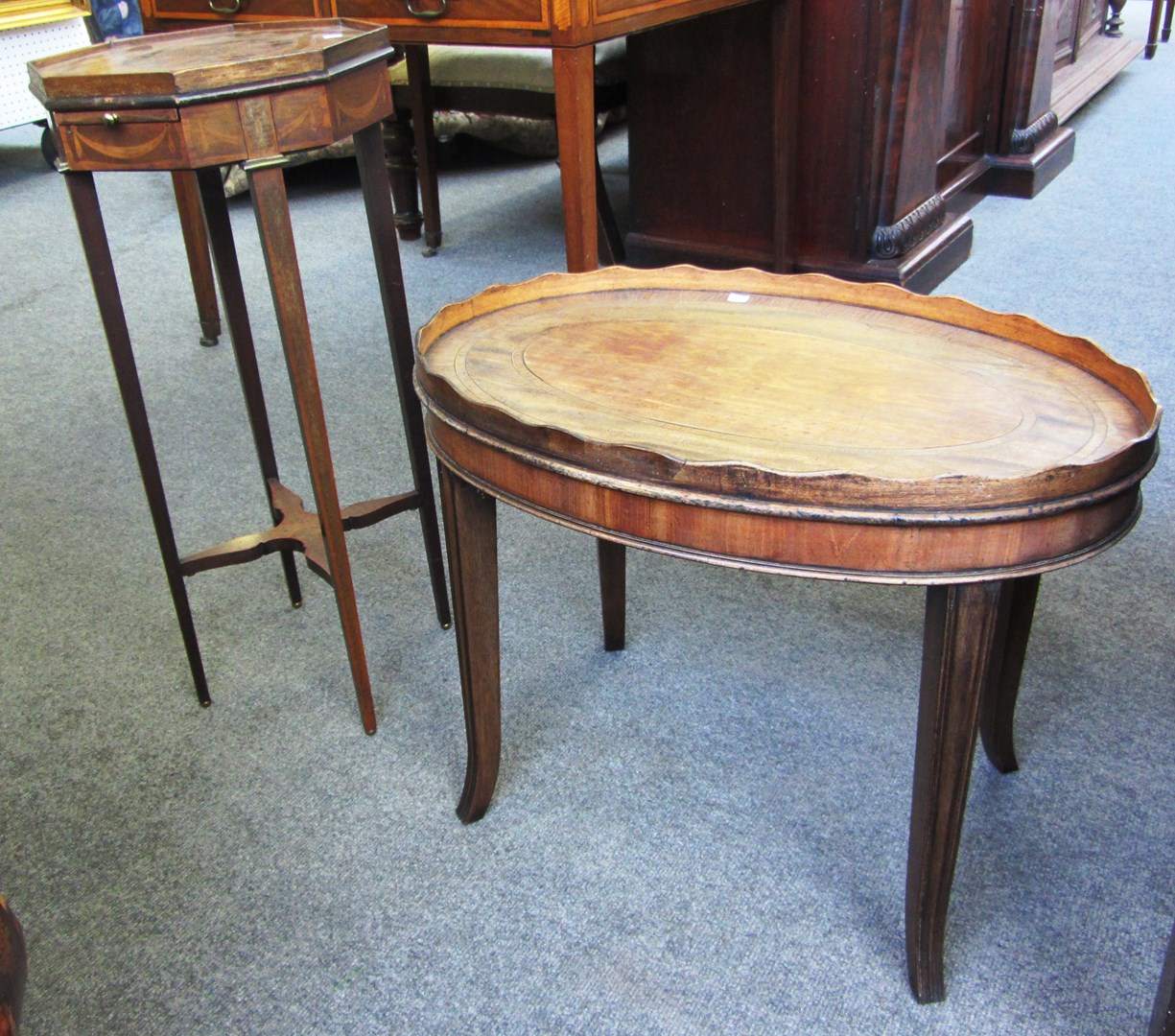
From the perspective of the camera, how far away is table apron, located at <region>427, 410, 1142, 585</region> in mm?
978

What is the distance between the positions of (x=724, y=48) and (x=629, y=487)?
7.54ft

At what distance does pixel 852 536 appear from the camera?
995 mm

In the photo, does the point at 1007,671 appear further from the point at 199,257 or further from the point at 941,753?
the point at 199,257

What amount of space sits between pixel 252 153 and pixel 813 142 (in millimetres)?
2012

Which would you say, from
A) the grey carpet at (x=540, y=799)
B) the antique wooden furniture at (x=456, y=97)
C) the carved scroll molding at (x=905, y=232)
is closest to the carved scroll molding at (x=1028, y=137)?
the carved scroll molding at (x=905, y=232)

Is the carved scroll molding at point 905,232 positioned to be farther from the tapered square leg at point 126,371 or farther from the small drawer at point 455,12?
the tapered square leg at point 126,371

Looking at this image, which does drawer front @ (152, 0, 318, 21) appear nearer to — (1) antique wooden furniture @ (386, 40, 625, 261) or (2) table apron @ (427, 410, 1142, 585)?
(1) antique wooden furniture @ (386, 40, 625, 261)

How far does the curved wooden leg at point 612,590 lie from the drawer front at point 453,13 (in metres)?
0.85

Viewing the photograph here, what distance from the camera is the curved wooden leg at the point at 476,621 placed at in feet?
4.39

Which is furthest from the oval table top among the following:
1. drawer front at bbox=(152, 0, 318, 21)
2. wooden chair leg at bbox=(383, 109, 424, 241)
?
wooden chair leg at bbox=(383, 109, 424, 241)

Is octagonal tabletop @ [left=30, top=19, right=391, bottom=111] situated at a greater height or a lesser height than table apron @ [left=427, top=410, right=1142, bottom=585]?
greater

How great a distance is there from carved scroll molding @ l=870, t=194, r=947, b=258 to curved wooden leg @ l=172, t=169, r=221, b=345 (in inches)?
67.7

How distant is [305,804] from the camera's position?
1.57 m

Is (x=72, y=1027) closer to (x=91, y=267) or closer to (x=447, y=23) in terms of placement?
(x=91, y=267)
